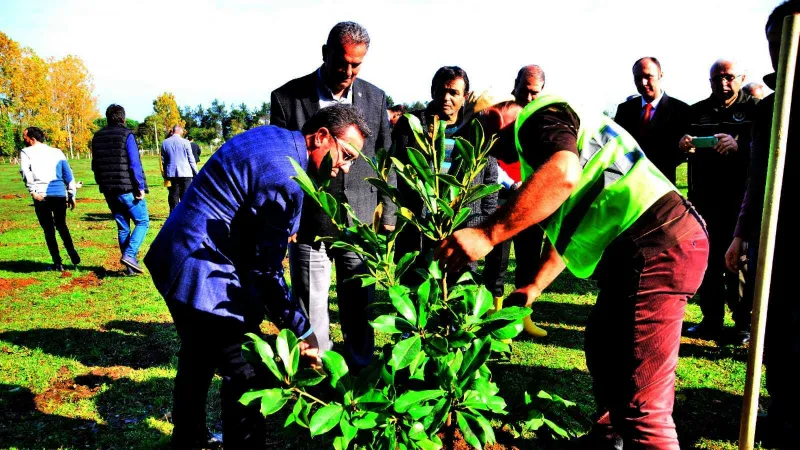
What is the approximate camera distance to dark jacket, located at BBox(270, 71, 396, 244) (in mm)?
3260

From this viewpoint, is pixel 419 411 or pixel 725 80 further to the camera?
pixel 725 80

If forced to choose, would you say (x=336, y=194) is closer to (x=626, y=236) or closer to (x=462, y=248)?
(x=462, y=248)

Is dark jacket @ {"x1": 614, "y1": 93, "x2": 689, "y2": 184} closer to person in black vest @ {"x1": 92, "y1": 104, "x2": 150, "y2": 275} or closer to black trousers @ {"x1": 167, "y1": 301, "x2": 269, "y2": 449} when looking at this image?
black trousers @ {"x1": 167, "y1": 301, "x2": 269, "y2": 449}

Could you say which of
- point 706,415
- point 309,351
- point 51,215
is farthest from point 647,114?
point 51,215

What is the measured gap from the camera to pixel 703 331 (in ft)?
14.6

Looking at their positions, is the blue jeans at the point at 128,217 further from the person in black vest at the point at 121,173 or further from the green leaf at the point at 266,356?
the green leaf at the point at 266,356

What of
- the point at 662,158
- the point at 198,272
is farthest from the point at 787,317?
the point at 662,158

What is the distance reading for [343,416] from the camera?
161cm

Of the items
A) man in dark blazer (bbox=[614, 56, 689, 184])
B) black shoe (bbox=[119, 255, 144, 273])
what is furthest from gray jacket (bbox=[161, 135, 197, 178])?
man in dark blazer (bbox=[614, 56, 689, 184])

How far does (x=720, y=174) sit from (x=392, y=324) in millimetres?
3744

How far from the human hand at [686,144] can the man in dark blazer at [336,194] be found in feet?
8.35

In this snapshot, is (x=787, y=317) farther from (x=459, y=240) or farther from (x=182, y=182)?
(x=182, y=182)

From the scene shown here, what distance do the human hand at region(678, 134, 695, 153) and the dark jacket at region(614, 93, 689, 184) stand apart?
0.44 feet

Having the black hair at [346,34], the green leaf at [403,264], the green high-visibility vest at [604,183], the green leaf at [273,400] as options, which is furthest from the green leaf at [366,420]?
the black hair at [346,34]
